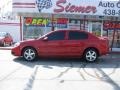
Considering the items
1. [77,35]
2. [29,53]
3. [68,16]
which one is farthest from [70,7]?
[29,53]

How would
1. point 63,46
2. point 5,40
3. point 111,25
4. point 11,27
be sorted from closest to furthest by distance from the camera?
point 63,46 → point 111,25 → point 5,40 → point 11,27

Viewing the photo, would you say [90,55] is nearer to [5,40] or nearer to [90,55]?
[90,55]

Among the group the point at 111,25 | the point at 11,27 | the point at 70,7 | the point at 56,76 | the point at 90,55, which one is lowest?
the point at 56,76

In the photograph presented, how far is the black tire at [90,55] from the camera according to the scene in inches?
671

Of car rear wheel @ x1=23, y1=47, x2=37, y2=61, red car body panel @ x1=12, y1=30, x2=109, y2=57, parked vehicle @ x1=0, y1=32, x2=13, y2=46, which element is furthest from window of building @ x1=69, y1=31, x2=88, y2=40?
parked vehicle @ x1=0, y1=32, x2=13, y2=46

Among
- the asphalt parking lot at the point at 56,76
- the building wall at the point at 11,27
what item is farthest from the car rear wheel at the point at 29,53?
the building wall at the point at 11,27

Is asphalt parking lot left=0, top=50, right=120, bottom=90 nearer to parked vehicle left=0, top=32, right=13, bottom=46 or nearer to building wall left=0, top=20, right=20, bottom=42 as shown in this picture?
parked vehicle left=0, top=32, right=13, bottom=46

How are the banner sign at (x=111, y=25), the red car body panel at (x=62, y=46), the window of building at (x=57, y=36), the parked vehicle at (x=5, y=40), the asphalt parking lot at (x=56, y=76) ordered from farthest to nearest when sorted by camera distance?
the parked vehicle at (x=5, y=40)
the banner sign at (x=111, y=25)
the window of building at (x=57, y=36)
the red car body panel at (x=62, y=46)
the asphalt parking lot at (x=56, y=76)

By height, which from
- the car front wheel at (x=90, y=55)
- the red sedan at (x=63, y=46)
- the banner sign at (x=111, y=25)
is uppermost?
the banner sign at (x=111, y=25)

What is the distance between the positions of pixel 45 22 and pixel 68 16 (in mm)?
1926

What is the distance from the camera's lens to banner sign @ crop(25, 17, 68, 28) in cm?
2544

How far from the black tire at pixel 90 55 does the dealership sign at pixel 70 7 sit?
628 centimetres

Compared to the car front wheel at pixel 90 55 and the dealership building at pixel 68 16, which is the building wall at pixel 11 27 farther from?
the car front wheel at pixel 90 55

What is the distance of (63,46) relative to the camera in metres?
16.9
